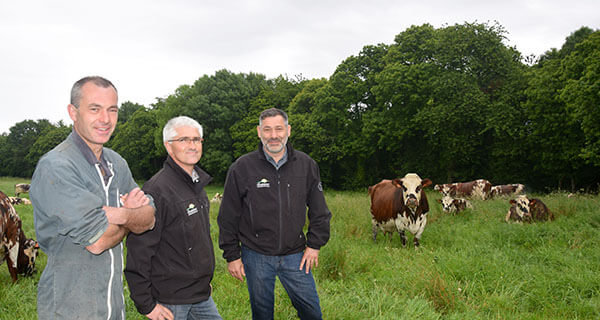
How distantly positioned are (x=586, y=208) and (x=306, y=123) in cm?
2330

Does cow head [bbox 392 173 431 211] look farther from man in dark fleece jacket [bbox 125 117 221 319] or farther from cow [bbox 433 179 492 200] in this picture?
cow [bbox 433 179 492 200]

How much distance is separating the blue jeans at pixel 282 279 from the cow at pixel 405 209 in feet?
17.0

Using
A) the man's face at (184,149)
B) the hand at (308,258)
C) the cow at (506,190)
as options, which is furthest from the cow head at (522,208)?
the cow at (506,190)

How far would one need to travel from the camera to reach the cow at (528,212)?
32.6ft

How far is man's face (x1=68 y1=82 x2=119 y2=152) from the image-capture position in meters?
2.26

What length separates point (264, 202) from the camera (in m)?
3.67

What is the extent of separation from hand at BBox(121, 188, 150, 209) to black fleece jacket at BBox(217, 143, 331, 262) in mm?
1395

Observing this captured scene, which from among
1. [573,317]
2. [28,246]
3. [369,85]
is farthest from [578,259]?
[369,85]

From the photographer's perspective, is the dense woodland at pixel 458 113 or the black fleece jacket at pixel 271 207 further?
the dense woodland at pixel 458 113

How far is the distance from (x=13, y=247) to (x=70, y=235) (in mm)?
5676

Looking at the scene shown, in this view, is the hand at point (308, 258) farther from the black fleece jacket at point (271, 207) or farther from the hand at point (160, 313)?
the hand at point (160, 313)

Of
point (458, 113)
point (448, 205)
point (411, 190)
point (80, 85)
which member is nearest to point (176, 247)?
point (80, 85)

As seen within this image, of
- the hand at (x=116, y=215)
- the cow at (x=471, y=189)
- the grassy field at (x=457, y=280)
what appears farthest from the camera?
the cow at (x=471, y=189)

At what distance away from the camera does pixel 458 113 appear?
23172 mm
